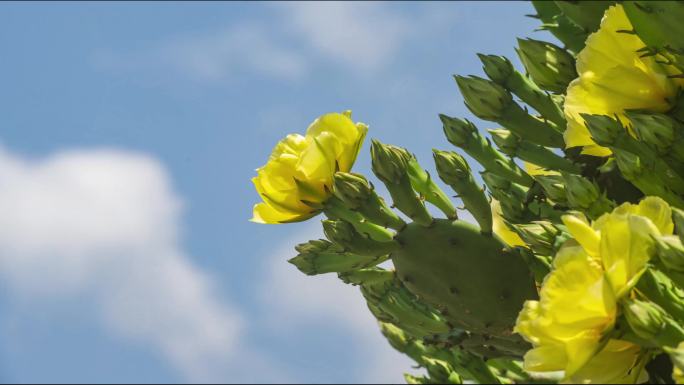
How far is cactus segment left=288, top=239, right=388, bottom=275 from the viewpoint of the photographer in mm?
2711

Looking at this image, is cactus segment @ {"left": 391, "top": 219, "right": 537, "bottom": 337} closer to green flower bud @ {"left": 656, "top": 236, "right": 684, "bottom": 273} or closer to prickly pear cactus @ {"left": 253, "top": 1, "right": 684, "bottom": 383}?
prickly pear cactus @ {"left": 253, "top": 1, "right": 684, "bottom": 383}

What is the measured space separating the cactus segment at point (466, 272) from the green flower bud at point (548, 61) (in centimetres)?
46

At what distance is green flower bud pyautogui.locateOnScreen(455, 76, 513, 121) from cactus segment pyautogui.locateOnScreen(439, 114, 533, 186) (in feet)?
0.63

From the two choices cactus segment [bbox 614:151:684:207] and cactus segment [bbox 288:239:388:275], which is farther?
cactus segment [bbox 288:239:388:275]

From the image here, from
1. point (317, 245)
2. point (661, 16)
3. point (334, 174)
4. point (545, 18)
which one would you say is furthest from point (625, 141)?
point (317, 245)

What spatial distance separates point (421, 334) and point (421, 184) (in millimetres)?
606

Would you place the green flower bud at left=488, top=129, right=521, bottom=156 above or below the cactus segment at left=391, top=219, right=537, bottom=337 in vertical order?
above

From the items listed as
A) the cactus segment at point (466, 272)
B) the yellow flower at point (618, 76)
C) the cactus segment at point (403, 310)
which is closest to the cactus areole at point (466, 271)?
the cactus segment at point (466, 272)

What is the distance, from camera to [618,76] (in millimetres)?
2137

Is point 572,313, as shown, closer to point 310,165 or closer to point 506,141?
point 310,165

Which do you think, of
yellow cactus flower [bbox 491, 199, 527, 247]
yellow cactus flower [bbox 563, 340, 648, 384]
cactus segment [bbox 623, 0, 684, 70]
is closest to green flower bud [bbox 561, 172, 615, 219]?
cactus segment [bbox 623, 0, 684, 70]

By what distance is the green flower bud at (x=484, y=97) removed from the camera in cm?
255

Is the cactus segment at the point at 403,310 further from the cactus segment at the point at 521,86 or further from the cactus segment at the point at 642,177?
the cactus segment at the point at 642,177

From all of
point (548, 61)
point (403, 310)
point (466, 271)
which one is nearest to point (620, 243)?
point (548, 61)
